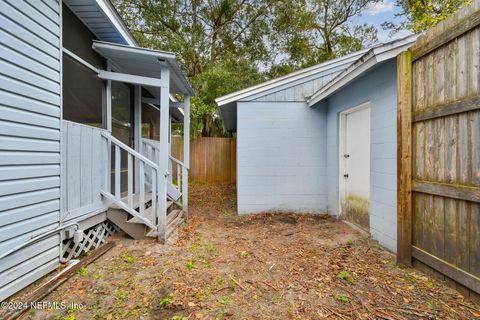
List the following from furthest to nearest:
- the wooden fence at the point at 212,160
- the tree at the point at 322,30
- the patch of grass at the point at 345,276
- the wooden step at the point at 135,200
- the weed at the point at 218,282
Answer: the tree at the point at 322,30, the wooden fence at the point at 212,160, the wooden step at the point at 135,200, the patch of grass at the point at 345,276, the weed at the point at 218,282

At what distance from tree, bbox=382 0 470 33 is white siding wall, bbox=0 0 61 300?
8861 millimetres

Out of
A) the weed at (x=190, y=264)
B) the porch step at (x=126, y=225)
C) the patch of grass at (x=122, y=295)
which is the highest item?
the porch step at (x=126, y=225)

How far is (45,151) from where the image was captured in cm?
255

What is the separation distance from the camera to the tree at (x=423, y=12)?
763 cm

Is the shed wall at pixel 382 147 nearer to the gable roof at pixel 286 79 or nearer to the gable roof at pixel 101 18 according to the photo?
the gable roof at pixel 286 79

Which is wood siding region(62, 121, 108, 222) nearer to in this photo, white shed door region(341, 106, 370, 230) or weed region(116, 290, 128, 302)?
weed region(116, 290, 128, 302)

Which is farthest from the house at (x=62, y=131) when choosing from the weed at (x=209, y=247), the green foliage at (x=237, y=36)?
the green foliage at (x=237, y=36)

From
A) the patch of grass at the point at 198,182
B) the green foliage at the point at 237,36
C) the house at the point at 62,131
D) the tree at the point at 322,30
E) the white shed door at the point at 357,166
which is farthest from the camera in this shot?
the tree at the point at 322,30

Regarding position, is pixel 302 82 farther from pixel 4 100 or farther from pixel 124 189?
pixel 4 100

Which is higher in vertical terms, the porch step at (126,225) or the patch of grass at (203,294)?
the porch step at (126,225)

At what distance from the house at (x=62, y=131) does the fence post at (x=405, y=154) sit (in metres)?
3.00

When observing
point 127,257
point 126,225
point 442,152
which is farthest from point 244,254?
point 442,152

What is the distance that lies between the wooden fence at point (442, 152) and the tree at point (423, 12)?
6.13 metres

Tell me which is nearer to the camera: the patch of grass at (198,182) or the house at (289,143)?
the house at (289,143)
